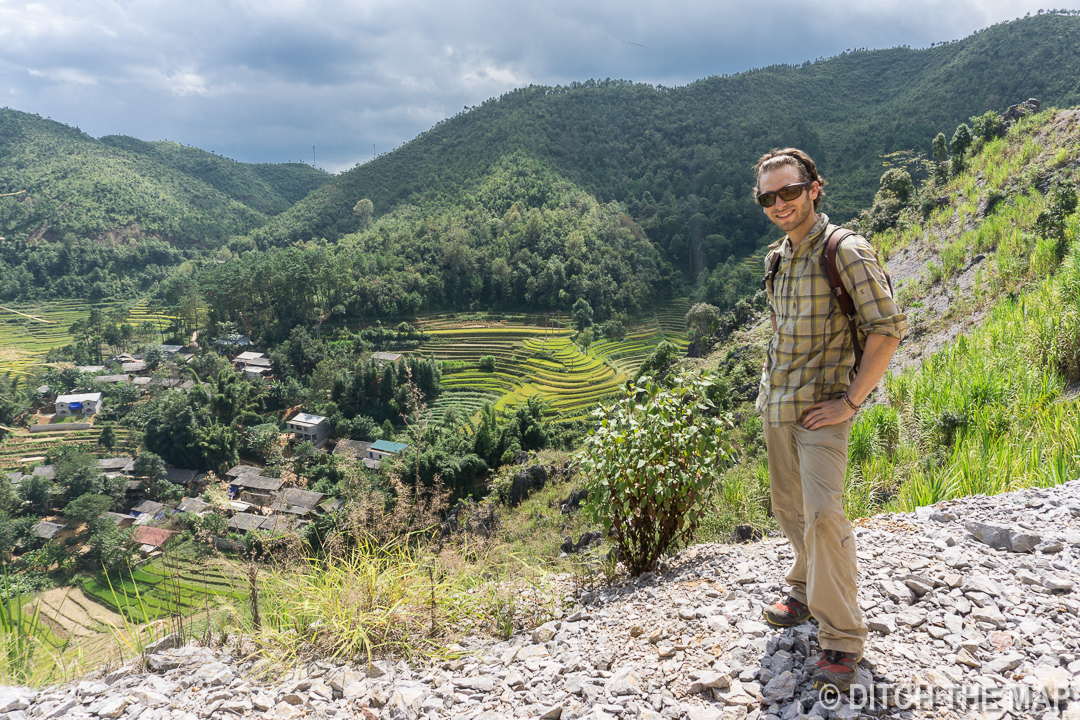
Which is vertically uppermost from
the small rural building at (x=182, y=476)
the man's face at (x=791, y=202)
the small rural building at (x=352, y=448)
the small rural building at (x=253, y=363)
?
the man's face at (x=791, y=202)

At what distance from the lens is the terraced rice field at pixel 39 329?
4106 cm

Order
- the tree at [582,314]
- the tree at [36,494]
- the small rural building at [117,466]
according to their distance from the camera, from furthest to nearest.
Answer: the tree at [582,314] < the small rural building at [117,466] < the tree at [36,494]

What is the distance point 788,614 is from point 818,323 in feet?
3.92

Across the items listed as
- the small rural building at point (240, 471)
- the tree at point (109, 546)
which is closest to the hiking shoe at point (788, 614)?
the tree at point (109, 546)

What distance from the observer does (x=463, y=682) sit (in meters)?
2.09

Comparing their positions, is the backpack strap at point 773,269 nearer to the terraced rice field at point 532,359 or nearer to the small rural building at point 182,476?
the terraced rice field at point 532,359

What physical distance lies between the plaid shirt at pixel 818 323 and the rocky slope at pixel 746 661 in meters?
0.89

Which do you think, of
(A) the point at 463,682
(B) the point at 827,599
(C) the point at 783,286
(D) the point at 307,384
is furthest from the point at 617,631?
(D) the point at 307,384

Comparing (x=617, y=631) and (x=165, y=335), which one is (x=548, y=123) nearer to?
(x=165, y=335)

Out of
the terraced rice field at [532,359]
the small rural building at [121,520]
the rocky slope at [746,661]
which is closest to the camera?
the rocky slope at [746,661]

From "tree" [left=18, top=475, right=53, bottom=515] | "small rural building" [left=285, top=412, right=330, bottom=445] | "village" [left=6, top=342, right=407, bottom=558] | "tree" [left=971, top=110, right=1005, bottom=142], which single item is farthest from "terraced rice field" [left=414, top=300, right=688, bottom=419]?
"tree" [left=971, top=110, right=1005, bottom=142]

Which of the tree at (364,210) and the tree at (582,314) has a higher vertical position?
the tree at (364,210)

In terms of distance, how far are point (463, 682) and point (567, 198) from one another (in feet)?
188

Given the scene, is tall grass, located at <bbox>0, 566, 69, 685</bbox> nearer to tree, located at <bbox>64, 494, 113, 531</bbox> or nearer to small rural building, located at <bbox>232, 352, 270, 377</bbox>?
tree, located at <bbox>64, 494, 113, 531</bbox>
